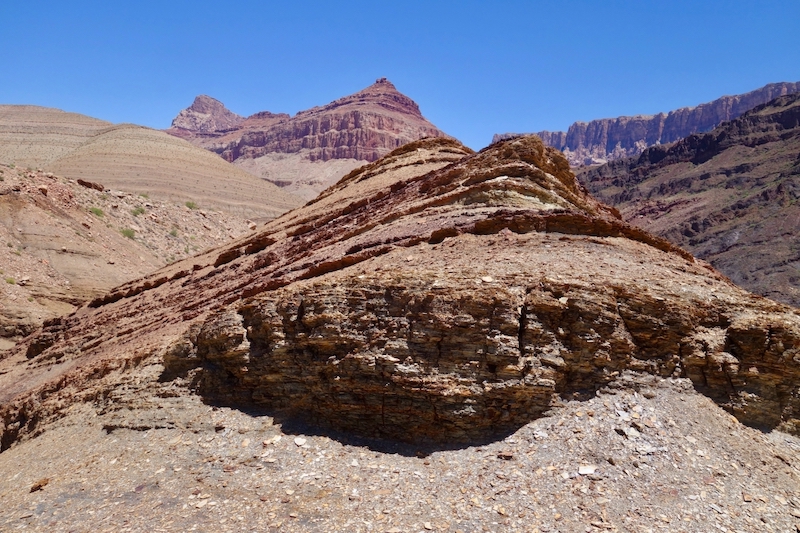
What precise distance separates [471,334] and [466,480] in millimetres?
1930

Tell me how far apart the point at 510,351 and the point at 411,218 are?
16.6ft

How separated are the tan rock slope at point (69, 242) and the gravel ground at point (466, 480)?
15.0m

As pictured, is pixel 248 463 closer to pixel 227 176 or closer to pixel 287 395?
pixel 287 395

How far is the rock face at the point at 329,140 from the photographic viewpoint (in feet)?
388

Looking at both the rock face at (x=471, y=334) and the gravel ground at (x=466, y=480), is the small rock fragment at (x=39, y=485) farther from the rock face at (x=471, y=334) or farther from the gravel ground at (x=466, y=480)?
the rock face at (x=471, y=334)

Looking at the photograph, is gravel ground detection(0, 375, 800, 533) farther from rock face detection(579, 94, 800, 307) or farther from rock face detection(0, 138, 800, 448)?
rock face detection(579, 94, 800, 307)

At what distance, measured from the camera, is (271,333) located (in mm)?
8859

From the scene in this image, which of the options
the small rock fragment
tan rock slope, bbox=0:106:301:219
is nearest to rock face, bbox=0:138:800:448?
the small rock fragment

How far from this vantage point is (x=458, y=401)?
7480mm

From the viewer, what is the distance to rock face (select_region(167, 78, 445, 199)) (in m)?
118

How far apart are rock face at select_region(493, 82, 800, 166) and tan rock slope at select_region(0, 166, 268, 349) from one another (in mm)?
137651

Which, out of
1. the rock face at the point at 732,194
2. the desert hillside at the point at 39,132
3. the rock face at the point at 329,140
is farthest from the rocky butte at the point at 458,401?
the rock face at the point at 329,140

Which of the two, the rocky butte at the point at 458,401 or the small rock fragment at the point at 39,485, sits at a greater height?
the rocky butte at the point at 458,401

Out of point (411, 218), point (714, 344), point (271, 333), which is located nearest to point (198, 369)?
point (271, 333)
